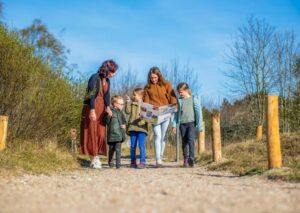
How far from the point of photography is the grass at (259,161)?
5.75m

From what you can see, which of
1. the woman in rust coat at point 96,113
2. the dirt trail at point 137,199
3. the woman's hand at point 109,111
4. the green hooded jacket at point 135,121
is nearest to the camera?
the dirt trail at point 137,199

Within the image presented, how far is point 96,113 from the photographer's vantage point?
7.95 m

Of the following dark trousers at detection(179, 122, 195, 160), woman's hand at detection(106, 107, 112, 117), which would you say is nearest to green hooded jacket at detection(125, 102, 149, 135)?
woman's hand at detection(106, 107, 112, 117)

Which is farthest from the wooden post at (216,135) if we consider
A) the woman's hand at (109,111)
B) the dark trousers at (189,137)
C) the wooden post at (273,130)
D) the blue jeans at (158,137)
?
the wooden post at (273,130)

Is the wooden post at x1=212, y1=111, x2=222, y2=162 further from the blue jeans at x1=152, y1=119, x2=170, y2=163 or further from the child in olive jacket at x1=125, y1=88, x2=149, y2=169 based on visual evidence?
the child in olive jacket at x1=125, y1=88, x2=149, y2=169

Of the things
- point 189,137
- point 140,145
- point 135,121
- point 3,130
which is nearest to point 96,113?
point 135,121

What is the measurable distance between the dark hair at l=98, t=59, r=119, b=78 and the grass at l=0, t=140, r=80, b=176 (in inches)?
66.2

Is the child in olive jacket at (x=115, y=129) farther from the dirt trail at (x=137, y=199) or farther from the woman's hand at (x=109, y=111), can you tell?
the dirt trail at (x=137, y=199)

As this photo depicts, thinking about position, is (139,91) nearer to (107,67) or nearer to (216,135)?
(107,67)

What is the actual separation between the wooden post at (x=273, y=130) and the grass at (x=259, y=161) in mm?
185

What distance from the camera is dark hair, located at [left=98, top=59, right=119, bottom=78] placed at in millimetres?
7956

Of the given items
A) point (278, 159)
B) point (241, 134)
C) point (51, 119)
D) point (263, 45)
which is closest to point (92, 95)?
point (51, 119)

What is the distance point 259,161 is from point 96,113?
3219 mm

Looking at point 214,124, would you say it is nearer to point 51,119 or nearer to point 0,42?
point 51,119
